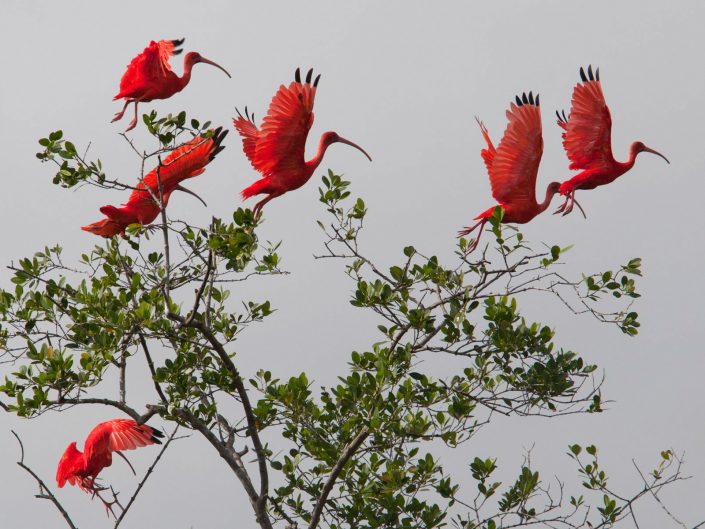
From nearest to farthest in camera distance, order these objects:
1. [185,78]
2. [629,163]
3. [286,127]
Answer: [286,127], [185,78], [629,163]

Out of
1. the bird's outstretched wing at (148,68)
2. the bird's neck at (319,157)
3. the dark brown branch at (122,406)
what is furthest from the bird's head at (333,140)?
the dark brown branch at (122,406)

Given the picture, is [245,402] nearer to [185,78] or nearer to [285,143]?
[285,143]

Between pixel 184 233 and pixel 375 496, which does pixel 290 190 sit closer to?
pixel 184 233

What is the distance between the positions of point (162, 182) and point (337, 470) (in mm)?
2225

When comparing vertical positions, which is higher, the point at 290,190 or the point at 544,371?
the point at 290,190

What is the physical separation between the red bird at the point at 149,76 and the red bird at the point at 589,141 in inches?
116

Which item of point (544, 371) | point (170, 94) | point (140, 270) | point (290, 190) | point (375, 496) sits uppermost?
point (170, 94)

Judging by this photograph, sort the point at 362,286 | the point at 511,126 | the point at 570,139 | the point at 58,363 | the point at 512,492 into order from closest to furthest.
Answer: the point at 58,363 → the point at 362,286 → the point at 512,492 → the point at 511,126 → the point at 570,139

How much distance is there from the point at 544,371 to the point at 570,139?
2.36m

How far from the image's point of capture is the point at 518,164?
7402 millimetres

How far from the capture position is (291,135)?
7.13 meters

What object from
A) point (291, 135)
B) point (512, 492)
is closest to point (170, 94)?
point (291, 135)

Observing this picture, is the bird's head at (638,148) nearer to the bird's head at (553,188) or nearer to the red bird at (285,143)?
the bird's head at (553,188)

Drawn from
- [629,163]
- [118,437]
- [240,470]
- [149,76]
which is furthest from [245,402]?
[629,163]
